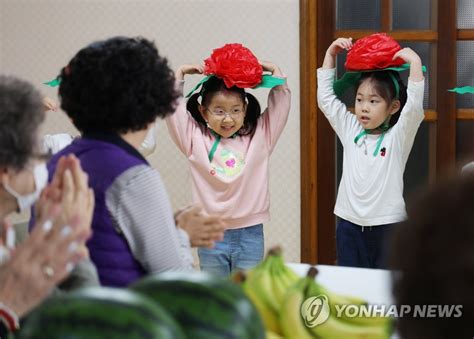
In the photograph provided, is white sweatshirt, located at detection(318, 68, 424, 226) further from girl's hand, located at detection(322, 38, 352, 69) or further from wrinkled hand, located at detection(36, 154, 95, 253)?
wrinkled hand, located at detection(36, 154, 95, 253)

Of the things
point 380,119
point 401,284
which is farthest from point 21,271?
point 380,119

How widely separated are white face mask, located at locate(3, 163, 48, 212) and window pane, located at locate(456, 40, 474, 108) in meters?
2.79

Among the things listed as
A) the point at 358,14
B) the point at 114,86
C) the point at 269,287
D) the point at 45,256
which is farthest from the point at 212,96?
the point at 45,256

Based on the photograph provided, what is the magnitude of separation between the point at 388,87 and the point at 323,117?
0.86 m

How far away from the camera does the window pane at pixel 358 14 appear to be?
344 centimetres

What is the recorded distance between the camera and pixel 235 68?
271 cm

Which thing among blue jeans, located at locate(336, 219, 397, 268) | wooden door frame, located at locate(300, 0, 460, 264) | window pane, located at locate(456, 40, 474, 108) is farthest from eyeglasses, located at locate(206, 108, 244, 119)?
window pane, located at locate(456, 40, 474, 108)

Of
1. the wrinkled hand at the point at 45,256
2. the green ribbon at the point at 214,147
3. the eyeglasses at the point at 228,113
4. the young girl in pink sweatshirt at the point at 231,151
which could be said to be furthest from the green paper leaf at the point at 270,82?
the wrinkled hand at the point at 45,256

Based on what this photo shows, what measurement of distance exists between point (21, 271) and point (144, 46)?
562 mm

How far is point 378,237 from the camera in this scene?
2.58m

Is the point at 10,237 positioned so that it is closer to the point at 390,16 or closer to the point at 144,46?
the point at 144,46

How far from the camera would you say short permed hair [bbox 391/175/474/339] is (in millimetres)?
494

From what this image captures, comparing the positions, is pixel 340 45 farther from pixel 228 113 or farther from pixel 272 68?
pixel 228 113

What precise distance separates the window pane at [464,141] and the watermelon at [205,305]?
10.1 ft
